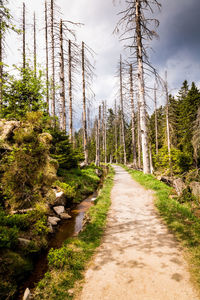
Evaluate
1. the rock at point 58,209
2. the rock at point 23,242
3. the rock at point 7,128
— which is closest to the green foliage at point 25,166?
the rock at point 7,128

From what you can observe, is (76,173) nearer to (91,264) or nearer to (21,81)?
(21,81)

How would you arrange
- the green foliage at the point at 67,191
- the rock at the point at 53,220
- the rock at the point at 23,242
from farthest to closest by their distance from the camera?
1. the green foliage at the point at 67,191
2. the rock at the point at 53,220
3. the rock at the point at 23,242

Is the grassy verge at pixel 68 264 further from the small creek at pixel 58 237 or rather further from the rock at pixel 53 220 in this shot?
the rock at pixel 53 220

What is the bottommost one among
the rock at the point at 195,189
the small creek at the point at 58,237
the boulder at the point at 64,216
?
the small creek at the point at 58,237

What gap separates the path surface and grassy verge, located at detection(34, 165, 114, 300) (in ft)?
0.91

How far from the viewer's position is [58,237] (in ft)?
19.3

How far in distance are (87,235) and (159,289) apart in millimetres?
2742

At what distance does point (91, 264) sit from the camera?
12.0 ft

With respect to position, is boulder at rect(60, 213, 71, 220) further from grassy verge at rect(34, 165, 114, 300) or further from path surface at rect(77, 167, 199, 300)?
path surface at rect(77, 167, 199, 300)

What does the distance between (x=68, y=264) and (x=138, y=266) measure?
1682mm

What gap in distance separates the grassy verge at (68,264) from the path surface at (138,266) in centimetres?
28

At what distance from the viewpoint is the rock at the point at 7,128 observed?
6.98 m

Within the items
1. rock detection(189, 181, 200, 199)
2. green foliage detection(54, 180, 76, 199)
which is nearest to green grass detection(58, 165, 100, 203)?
green foliage detection(54, 180, 76, 199)

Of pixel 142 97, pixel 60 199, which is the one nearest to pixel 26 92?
pixel 60 199
